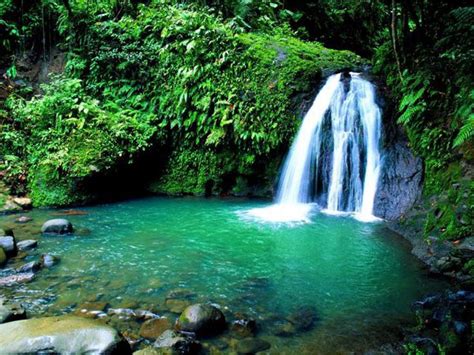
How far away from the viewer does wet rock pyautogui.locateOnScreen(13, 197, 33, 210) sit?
9664 mm

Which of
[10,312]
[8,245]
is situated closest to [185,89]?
[8,245]

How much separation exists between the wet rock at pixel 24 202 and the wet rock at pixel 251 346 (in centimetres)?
795

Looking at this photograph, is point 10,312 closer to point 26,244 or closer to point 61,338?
point 61,338

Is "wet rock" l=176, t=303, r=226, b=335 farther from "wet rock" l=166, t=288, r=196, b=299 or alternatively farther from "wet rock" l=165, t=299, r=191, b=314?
"wet rock" l=166, t=288, r=196, b=299

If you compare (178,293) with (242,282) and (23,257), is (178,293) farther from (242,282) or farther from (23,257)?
(23,257)

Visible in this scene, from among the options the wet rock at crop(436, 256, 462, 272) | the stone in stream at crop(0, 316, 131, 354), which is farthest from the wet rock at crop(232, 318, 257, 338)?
the wet rock at crop(436, 256, 462, 272)

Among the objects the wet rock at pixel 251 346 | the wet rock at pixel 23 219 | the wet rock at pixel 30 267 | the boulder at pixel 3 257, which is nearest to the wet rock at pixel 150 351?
the wet rock at pixel 251 346

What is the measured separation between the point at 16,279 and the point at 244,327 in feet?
11.3

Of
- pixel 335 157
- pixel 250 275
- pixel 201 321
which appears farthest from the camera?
pixel 335 157

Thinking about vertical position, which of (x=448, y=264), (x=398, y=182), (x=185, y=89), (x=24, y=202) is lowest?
(x=24, y=202)

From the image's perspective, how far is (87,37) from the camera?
12.9m

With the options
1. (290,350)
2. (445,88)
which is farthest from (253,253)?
(445,88)

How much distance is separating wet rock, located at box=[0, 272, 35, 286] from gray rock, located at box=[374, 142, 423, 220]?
7.01 meters

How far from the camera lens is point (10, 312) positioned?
4191 mm
